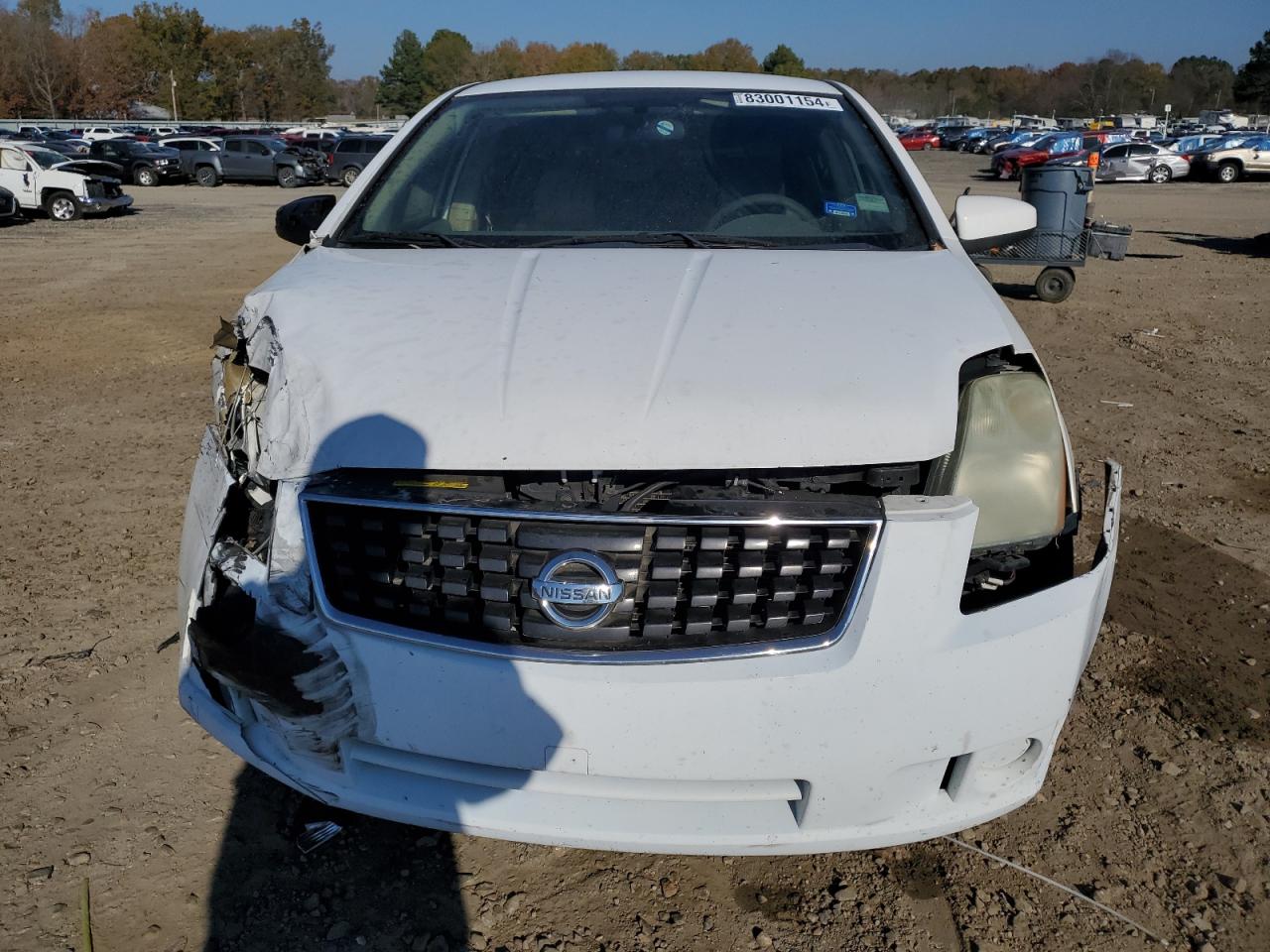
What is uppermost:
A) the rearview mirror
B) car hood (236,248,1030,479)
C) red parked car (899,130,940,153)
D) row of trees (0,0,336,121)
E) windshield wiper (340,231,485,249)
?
row of trees (0,0,336,121)

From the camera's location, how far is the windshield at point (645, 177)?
2967mm

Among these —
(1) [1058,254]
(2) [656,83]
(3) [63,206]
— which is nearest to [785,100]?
(2) [656,83]

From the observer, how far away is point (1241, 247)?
49.6 ft

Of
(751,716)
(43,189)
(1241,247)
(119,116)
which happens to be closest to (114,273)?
(43,189)

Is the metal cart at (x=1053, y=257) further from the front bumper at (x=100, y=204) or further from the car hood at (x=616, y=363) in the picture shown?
the front bumper at (x=100, y=204)

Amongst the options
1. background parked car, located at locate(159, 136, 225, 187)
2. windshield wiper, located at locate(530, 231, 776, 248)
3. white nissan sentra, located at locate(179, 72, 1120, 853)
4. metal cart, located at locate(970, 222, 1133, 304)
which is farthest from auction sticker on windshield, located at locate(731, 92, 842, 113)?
background parked car, located at locate(159, 136, 225, 187)

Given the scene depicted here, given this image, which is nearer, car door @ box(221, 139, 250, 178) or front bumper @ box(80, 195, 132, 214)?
front bumper @ box(80, 195, 132, 214)

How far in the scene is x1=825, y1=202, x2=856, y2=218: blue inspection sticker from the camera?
9.93 ft

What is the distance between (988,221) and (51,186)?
2118 cm

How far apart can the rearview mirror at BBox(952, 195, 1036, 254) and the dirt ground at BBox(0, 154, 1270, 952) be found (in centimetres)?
136

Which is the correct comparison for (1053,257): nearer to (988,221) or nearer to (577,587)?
(988,221)

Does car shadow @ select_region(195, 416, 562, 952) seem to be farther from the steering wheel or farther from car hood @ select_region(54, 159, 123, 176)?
car hood @ select_region(54, 159, 123, 176)

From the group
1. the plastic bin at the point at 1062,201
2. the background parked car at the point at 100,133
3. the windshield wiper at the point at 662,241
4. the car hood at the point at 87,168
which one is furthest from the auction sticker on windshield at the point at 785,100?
the background parked car at the point at 100,133

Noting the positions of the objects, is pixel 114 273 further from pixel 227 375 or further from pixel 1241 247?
pixel 1241 247
